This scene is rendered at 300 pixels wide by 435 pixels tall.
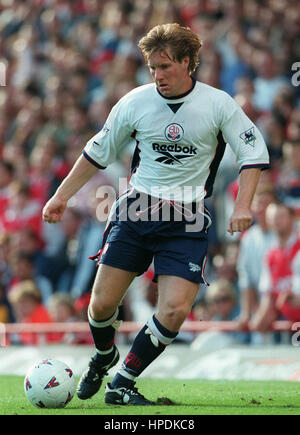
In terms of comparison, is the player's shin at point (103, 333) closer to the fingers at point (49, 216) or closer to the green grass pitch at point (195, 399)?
the green grass pitch at point (195, 399)

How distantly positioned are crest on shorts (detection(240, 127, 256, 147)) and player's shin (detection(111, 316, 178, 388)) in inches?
56.4

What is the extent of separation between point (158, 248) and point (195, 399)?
4.11 feet

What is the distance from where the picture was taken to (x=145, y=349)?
632cm

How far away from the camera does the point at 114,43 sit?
51.7 ft

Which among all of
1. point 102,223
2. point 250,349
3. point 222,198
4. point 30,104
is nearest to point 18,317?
point 102,223

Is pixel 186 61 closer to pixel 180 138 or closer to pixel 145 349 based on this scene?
pixel 180 138

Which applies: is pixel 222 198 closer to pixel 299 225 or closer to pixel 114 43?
pixel 299 225

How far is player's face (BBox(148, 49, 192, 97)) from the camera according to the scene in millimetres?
6223

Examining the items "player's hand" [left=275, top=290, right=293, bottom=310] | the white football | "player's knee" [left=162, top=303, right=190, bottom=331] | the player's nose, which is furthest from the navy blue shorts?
"player's hand" [left=275, top=290, right=293, bottom=310]

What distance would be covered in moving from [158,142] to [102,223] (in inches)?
200

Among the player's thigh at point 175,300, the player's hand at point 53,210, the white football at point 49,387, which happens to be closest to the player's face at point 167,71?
the player's hand at point 53,210

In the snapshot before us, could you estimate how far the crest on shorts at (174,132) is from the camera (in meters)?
6.36
